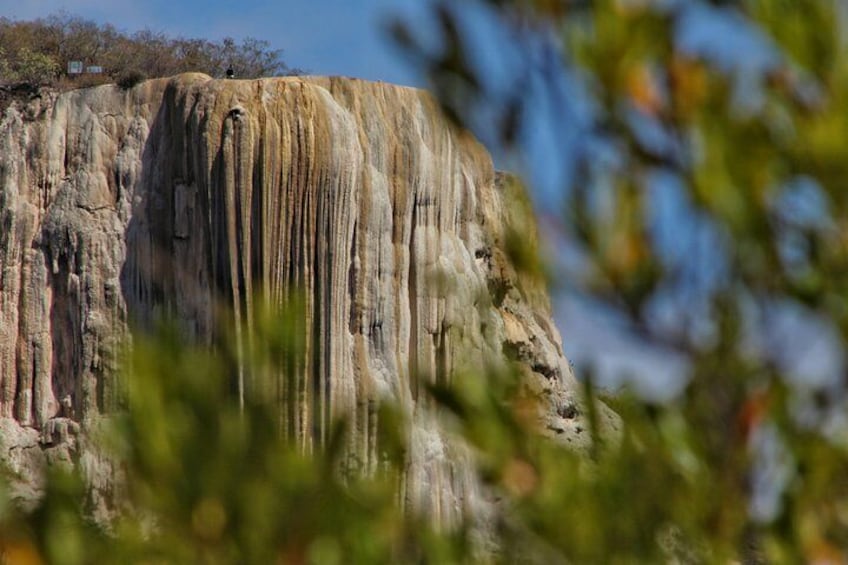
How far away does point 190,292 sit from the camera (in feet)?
47.4

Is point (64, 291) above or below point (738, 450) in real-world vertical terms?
below

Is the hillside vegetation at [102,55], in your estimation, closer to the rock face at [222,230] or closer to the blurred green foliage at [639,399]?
the rock face at [222,230]

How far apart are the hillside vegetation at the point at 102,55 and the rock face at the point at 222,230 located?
235 cm

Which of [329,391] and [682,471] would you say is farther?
[329,391]

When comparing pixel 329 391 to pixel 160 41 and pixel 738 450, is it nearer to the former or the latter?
pixel 160 41

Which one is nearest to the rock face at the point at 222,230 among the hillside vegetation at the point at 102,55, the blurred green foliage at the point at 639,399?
the hillside vegetation at the point at 102,55

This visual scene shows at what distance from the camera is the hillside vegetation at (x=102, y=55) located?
18688mm

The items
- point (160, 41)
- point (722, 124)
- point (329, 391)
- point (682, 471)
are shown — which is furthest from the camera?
point (160, 41)

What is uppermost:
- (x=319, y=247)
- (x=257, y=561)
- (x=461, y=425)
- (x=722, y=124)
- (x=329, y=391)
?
(x=722, y=124)

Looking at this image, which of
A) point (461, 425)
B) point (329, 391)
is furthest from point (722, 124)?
point (329, 391)

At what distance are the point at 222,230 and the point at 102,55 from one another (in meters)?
6.56

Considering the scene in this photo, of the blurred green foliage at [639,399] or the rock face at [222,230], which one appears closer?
the blurred green foliage at [639,399]

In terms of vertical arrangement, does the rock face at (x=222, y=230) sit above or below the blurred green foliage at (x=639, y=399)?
below

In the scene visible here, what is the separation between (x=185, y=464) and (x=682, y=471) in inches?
24.2
